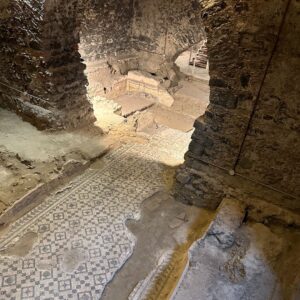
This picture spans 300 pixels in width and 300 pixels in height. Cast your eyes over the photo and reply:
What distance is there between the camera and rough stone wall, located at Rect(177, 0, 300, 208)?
2.34 m

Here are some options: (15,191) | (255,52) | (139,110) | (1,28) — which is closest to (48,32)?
(1,28)

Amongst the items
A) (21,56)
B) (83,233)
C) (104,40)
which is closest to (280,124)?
(83,233)

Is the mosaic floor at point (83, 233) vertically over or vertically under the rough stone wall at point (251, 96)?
under

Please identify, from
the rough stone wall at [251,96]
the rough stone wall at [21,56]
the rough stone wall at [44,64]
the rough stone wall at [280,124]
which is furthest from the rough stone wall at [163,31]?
the rough stone wall at [280,124]

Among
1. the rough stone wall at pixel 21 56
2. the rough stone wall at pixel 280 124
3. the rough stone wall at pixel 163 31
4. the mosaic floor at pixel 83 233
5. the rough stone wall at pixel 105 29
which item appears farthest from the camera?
the rough stone wall at pixel 163 31

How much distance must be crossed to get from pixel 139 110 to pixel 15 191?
15.4 ft

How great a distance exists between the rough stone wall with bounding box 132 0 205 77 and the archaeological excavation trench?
389 centimetres

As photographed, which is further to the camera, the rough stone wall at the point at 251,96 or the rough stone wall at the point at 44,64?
the rough stone wall at the point at 44,64

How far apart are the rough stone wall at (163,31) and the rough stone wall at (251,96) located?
5.04m

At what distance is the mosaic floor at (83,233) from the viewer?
2.44 meters

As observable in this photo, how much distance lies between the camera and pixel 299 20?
2.19 meters

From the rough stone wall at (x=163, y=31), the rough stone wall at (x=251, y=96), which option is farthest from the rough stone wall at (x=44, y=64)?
the rough stone wall at (x=163, y=31)

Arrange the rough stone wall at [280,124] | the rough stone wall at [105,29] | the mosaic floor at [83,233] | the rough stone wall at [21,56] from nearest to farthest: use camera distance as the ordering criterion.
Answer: the rough stone wall at [280,124] → the mosaic floor at [83,233] → the rough stone wall at [21,56] → the rough stone wall at [105,29]

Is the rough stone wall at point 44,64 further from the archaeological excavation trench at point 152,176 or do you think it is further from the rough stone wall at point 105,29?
the rough stone wall at point 105,29
